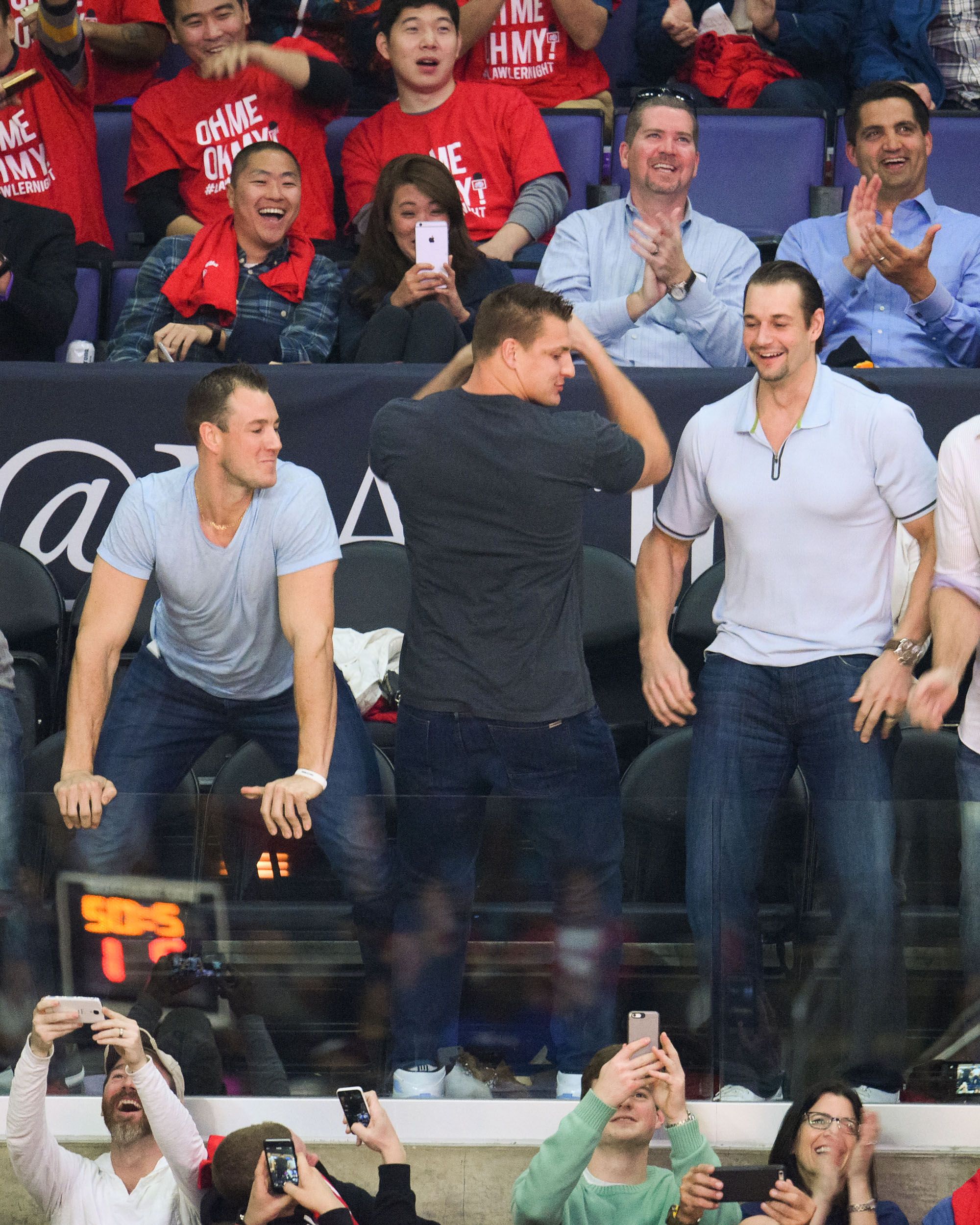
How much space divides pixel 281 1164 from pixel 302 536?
Result: 131cm

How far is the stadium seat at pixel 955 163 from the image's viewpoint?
19.7 feet

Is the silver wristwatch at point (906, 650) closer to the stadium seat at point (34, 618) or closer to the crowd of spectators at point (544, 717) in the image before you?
the crowd of spectators at point (544, 717)

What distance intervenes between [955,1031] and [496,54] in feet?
14.4

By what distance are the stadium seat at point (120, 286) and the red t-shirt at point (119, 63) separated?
3.93ft

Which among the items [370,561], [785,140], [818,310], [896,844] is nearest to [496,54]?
[785,140]

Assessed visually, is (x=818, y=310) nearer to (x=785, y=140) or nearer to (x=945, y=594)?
(x=945, y=594)

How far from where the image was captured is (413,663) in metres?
3.52

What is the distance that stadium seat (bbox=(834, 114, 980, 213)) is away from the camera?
236 inches

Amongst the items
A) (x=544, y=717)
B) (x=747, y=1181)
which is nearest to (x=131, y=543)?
(x=544, y=717)

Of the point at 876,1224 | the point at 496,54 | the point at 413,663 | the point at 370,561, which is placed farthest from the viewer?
the point at 496,54

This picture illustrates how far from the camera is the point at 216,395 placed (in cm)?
379

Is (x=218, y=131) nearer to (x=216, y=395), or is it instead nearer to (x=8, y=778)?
(x=216, y=395)

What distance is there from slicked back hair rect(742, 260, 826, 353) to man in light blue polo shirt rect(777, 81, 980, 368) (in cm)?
113

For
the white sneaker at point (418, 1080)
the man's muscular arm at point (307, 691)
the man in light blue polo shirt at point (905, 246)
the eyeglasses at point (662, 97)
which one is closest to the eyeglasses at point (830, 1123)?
the white sneaker at point (418, 1080)
